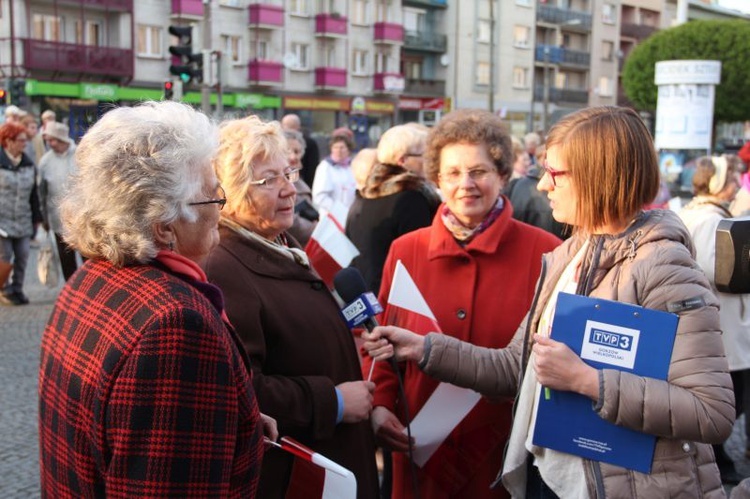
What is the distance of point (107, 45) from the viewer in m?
34.5

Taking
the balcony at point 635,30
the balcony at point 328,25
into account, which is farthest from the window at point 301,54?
the balcony at point 635,30

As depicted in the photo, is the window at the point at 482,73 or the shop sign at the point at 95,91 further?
the window at the point at 482,73

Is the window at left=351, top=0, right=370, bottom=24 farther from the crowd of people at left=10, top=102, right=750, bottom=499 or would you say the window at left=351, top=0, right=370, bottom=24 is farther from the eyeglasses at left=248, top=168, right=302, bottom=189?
the eyeglasses at left=248, top=168, right=302, bottom=189

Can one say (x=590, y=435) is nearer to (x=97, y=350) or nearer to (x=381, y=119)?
(x=97, y=350)

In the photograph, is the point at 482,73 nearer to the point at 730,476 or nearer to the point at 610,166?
the point at 730,476

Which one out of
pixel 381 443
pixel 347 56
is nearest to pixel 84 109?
pixel 347 56

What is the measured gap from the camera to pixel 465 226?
3.10 metres

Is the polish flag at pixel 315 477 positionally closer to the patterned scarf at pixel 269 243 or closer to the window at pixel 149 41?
the patterned scarf at pixel 269 243

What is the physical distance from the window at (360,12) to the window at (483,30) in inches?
356

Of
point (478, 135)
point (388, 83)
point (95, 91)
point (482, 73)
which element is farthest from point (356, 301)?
point (482, 73)

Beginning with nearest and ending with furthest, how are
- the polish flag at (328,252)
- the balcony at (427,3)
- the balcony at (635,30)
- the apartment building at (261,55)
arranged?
the polish flag at (328,252)
the apartment building at (261,55)
the balcony at (427,3)
the balcony at (635,30)

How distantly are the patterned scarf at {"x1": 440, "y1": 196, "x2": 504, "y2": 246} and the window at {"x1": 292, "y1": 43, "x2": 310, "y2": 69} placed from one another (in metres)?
38.9

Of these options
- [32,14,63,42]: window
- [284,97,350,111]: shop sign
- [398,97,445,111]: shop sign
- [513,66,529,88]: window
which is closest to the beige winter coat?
[32,14,63,42]: window

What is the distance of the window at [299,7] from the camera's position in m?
40.4
